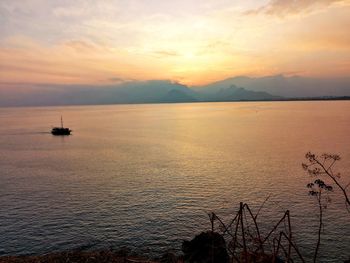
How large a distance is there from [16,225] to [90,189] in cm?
1657

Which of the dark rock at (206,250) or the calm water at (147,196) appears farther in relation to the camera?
the calm water at (147,196)

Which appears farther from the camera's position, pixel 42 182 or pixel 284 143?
pixel 284 143

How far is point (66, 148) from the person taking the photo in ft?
357

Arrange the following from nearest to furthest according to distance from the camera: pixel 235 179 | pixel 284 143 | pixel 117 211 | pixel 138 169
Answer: pixel 117 211, pixel 235 179, pixel 138 169, pixel 284 143

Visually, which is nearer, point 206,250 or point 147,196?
point 206,250

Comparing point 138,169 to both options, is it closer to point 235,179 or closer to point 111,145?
point 235,179

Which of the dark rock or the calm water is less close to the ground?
the dark rock

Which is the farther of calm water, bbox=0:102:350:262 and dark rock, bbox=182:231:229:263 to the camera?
calm water, bbox=0:102:350:262

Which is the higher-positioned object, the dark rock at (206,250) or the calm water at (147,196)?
the dark rock at (206,250)

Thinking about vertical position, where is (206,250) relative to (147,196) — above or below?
above

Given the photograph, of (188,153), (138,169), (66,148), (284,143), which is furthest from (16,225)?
(284,143)

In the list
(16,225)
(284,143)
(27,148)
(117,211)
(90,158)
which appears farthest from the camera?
(27,148)

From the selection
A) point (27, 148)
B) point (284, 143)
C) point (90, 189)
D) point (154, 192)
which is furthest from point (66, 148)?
point (284, 143)

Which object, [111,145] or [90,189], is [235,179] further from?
[111,145]
